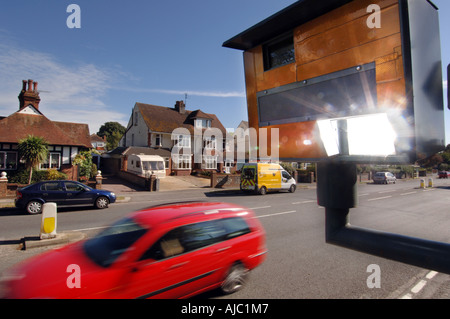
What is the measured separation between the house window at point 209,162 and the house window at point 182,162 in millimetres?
2186

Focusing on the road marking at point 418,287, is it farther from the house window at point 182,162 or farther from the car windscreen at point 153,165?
the house window at point 182,162

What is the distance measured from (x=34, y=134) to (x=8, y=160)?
310 centimetres

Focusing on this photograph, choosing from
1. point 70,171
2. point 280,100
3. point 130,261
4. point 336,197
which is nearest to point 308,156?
point 336,197

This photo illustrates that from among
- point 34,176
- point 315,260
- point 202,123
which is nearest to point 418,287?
point 315,260

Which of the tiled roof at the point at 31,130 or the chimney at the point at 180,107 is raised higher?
the chimney at the point at 180,107

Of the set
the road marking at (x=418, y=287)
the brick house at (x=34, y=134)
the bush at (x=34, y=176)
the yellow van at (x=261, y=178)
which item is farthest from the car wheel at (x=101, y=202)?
the road marking at (x=418, y=287)

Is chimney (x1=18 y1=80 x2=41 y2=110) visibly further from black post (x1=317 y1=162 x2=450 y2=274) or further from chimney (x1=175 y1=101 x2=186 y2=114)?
black post (x1=317 y1=162 x2=450 y2=274)

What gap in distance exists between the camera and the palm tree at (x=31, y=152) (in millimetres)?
19719

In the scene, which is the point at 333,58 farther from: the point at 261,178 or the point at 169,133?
the point at 169,133

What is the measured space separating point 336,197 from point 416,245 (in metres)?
0.40

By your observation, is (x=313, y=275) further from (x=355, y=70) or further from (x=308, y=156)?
(x=355, y=70)

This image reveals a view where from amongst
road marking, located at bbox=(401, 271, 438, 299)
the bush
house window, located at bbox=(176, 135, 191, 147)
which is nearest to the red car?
road marking, located at bbox=(401, 271, 438, 299)

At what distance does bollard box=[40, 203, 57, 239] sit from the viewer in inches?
292
